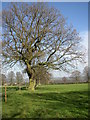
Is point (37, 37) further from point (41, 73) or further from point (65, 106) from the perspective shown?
point (65, 106)

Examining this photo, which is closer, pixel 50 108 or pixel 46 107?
pixel 50 108

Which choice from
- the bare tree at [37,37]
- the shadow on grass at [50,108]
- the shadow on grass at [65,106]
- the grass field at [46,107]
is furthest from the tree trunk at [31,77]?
the shadow on grass at [50,108]

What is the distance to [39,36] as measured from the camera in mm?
18781

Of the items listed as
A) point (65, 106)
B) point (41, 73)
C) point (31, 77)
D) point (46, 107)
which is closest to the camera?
point (46, 107)

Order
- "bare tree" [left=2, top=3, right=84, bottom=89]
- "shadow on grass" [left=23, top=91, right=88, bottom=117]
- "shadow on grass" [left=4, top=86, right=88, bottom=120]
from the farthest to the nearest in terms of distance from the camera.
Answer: "bare tree" [left=2, top=3, right=84, bottom=89] → "shadow on grass" [left=23, top=91, right=88, bottom=117] → "shadow on grass" [left=4, top=86, right=88, bottom=120]

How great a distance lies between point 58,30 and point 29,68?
20.6 ft

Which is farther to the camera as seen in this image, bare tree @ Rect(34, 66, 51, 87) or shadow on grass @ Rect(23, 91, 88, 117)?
bare tree @ Rect(34, 66, 51, 87)

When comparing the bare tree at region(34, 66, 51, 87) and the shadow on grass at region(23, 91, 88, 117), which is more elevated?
the bare tree at region(34, 66, 51, 87)

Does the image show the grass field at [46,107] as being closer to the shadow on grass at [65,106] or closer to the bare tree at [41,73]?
the shadow on grass at [65,106]

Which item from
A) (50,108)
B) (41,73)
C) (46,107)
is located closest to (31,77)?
(41,73)

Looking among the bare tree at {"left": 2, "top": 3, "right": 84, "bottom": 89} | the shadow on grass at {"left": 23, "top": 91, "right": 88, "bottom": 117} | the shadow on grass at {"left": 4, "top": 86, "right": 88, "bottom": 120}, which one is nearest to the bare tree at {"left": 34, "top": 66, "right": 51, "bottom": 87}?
the bare tree at {"left": 2, "top": 3, "right": 84, "bottom": 89}

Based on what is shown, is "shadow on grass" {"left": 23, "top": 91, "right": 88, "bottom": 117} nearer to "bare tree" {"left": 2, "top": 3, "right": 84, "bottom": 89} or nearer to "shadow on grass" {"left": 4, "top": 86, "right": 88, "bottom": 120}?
"shadow on grass" {"left": 4, "top": 86, "right": 88, "bottom": 120}

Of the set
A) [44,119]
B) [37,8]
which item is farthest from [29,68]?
[44,119]

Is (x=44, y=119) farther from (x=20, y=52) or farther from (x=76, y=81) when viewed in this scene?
(x=76, y=81)
